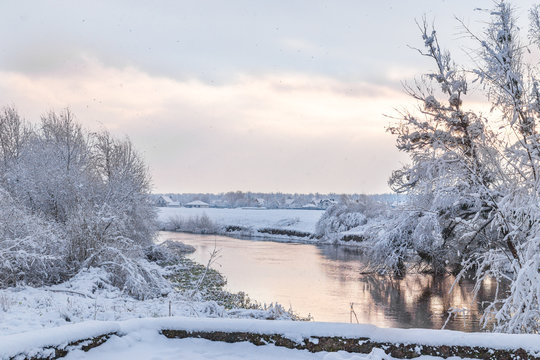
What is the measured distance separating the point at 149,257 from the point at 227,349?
2496cm

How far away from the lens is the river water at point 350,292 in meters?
16.5

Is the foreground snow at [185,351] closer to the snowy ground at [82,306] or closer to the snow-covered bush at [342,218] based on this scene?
the snowy ground at [82,306]

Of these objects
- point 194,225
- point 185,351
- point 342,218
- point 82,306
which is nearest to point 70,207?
point 82,306

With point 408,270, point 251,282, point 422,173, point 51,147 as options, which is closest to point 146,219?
point 51,147

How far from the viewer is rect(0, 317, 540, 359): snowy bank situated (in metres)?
6.58

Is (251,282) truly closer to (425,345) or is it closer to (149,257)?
(149,257)

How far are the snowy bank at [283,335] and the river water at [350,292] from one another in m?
4.23

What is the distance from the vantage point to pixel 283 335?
25.2 feet

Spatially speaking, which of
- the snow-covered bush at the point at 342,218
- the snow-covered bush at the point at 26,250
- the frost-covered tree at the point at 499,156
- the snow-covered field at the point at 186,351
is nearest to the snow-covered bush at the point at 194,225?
the snow-covered bush at the point at 342,218

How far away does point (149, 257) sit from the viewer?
3139cm

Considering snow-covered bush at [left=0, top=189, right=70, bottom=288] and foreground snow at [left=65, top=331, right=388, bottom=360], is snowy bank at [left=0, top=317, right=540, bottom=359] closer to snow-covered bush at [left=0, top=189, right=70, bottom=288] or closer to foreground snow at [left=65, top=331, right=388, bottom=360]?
foreground snow at [left=65, top=331, right=388, bottom=360]

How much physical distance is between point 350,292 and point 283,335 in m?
14.2

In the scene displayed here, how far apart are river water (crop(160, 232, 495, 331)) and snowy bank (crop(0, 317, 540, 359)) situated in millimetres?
4230

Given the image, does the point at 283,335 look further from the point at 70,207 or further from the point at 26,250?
the point at 70,207
